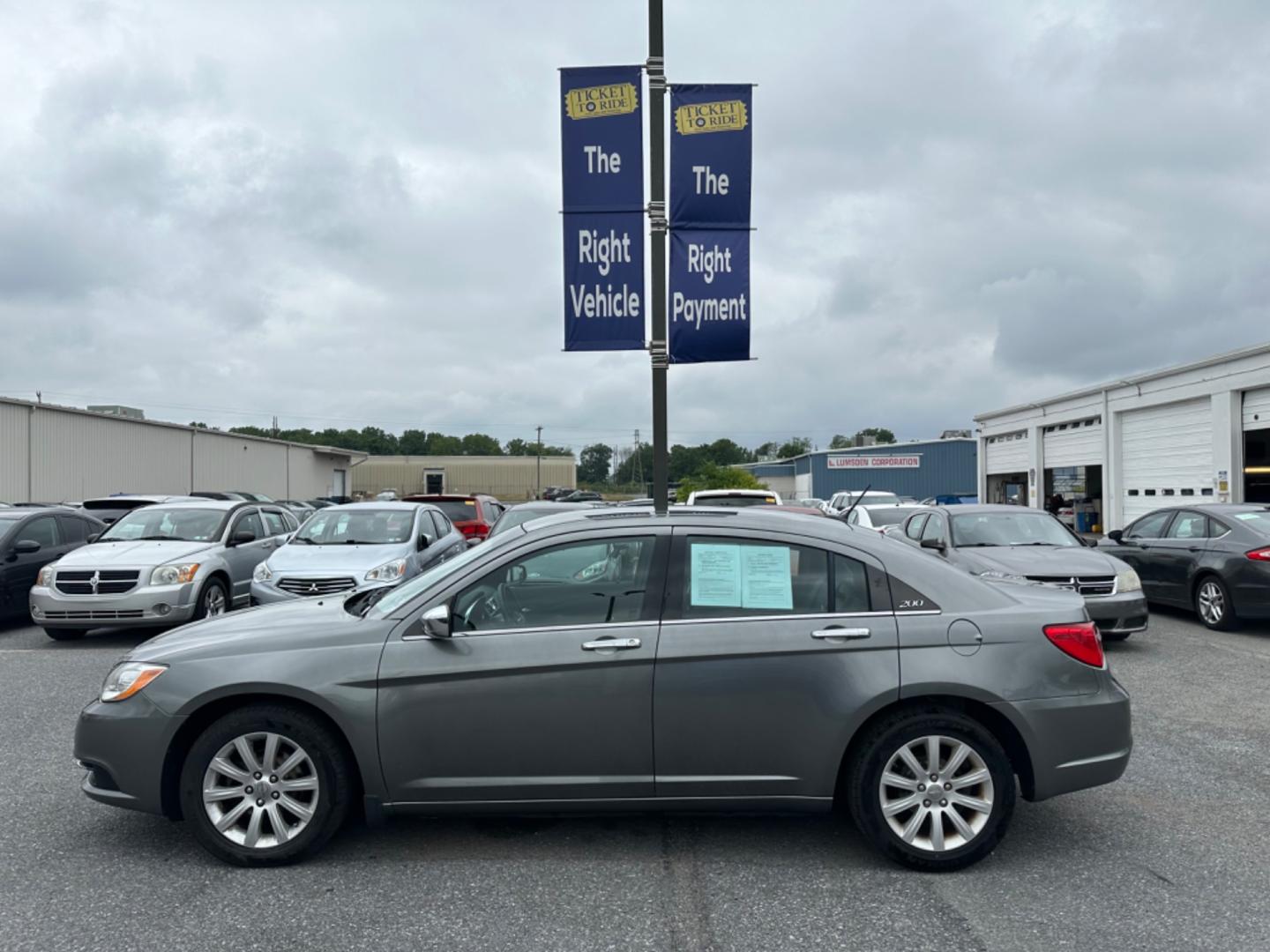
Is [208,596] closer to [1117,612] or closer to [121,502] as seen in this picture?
[121,502]

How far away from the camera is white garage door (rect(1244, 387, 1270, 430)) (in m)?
19.2

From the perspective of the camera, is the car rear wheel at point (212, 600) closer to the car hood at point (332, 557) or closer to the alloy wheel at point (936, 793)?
the car hood at point (332, 557)

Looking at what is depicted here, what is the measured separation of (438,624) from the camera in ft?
13.6

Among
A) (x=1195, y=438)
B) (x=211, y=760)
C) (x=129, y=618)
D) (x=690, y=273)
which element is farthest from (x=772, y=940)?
(x=1195, y=438)

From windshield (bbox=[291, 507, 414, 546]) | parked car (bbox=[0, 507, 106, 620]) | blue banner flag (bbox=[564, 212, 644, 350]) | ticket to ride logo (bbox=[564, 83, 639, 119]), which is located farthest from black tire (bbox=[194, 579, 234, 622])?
ticket to ride logo (bbox=[564, 83, 639, 119])

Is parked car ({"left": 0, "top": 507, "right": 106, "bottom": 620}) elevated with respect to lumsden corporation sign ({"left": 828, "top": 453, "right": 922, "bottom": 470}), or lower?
lower

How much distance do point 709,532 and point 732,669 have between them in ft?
2.17

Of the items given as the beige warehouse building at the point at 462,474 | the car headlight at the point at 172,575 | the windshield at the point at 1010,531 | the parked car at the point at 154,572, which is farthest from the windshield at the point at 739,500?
the beige warehouse building at the point at 462,474

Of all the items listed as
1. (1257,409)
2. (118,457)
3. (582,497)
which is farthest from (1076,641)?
(582,497)

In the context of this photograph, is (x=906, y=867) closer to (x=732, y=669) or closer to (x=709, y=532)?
(x=732, y=669)

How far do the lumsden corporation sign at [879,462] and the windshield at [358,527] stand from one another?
52.2 m

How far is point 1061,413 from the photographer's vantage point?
29.0 metres

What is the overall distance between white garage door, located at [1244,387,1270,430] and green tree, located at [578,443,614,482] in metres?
121

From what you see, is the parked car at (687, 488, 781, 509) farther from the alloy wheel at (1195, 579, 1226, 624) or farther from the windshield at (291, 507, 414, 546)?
the alloy wheel at (1195, 579, 1226, 624)
